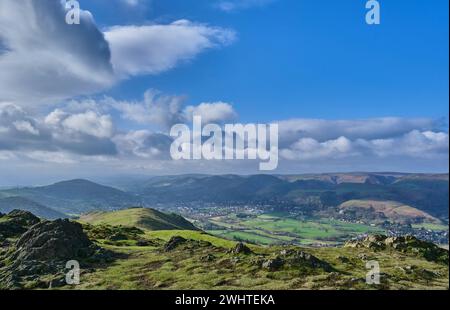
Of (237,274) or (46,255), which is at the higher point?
(46,255)

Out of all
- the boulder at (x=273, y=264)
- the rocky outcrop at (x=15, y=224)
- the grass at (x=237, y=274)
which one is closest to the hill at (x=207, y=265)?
the boulder at (x=273, y=264)

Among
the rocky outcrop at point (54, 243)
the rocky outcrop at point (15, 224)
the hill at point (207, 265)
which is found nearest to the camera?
the hill at point (207, 265)

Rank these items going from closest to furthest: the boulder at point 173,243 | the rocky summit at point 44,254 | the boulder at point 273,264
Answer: the boulder at point 273,264 → the rocky summit at point 44,254 → the boulder at point 173,243

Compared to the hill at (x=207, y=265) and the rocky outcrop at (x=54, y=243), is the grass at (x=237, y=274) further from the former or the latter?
the rocky outcrop at (x=54, y=243)

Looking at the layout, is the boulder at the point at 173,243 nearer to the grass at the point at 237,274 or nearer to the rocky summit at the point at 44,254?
the grass at the point at 237,274

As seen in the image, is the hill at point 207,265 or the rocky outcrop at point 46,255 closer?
the hill at point 207,265

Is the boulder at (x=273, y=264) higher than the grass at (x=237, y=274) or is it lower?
higher

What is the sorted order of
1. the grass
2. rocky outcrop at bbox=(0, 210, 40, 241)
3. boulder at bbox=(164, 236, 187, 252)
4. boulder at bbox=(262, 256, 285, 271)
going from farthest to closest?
rocky outcrop at bbox=(0, 210, 40, 241) → boulder at bbox=(164, 236, 187, 252) → boulder at bbox=(262, 256, 285, 271) → the grass

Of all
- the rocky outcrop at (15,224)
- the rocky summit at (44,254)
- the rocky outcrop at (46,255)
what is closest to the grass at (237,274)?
the rocky outcrop at (46,255)

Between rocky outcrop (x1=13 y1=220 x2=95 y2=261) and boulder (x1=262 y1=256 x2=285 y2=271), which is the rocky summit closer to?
rocky outcrop (x1=13 y1=220 x2=95 y2=261)

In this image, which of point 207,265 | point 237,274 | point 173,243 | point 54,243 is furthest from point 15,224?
point 237,274

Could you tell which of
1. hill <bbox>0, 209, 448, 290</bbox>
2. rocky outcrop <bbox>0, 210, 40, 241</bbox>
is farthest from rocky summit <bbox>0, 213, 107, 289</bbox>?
rocky outcrop <bbox>0, 210, 40, 241</bbox>

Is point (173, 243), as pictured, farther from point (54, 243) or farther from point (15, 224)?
point (15, 224)
